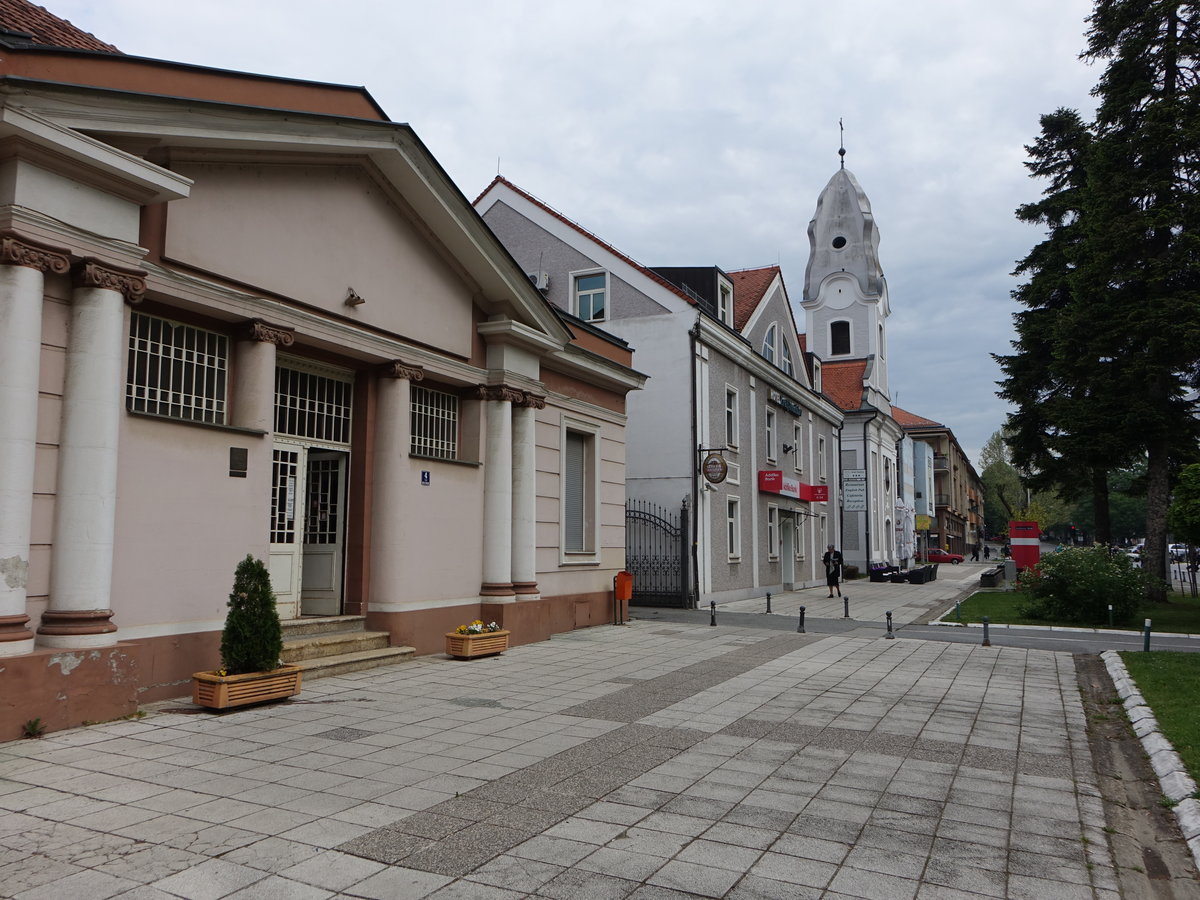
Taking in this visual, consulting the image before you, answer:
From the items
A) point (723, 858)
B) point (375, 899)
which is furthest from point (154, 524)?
point (723, 858)

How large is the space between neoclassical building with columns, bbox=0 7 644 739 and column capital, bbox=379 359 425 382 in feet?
0.15

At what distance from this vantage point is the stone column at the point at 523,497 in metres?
15.1

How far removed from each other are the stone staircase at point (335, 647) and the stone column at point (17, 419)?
342 centimetres

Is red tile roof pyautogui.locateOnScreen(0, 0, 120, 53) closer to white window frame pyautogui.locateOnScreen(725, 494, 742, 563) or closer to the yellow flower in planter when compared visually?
the yellow flower in planter

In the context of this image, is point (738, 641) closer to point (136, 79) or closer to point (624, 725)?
point (624, 725)

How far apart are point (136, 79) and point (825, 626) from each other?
16373mm

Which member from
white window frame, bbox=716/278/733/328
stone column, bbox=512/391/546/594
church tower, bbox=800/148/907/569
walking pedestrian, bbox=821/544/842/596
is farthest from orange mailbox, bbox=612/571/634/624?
church tower, bbox=800/148/907/569

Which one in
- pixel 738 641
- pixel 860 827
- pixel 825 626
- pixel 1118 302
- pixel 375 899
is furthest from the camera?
pixel 1118 302

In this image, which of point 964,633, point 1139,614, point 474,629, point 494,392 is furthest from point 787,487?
point 474,629

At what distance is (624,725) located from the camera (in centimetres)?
850

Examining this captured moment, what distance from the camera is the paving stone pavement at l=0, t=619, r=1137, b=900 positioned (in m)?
4.57

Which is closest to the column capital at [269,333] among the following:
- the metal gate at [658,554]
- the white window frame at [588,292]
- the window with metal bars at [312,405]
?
the window with metal bars at [312,405]

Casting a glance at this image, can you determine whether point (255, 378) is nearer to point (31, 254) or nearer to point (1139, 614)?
point (31, 254)

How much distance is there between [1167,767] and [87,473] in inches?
388
